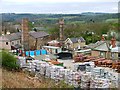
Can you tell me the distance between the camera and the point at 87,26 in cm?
1444

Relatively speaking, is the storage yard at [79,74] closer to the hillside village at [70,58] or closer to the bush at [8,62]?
the hillside village at [70,58]

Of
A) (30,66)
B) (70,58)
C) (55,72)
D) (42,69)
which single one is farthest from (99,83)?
(70,58)

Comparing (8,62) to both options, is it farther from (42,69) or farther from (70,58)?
(70,58)

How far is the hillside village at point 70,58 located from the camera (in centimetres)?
593

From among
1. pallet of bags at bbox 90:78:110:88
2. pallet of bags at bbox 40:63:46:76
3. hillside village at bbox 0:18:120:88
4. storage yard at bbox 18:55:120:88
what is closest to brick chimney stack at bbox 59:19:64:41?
hillside village at bbox 0:18:120:88

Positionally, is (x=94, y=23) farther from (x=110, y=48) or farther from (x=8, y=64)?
(x=8, y=64)

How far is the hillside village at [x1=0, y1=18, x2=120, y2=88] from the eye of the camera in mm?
5925

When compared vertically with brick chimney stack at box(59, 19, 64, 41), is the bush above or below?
below

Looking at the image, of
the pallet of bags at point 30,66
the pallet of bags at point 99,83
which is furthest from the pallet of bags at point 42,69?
the pallet of bags at point 99,83

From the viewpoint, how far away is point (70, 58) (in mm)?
9898

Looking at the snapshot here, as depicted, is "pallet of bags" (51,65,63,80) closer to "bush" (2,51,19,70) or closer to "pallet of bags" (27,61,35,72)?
"pallet of bags" (27,61,35,72)

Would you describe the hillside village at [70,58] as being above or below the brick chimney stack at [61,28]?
below

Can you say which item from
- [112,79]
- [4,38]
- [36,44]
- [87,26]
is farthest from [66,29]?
[112,79]

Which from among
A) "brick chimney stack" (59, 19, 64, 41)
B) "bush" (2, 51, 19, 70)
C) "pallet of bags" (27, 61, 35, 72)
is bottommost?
"pallet of bags" (27, 61, 35, 72)
